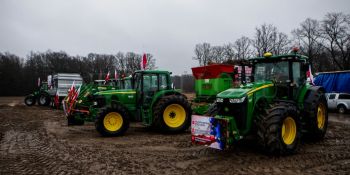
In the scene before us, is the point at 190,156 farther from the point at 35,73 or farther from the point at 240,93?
the point at 35,73

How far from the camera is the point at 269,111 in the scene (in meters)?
6.89

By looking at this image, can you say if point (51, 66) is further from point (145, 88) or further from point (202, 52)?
point (145, 88)

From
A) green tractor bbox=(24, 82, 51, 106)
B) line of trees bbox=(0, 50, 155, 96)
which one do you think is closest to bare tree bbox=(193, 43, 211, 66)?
line of trees bbox=(0, 50, 155, 96)

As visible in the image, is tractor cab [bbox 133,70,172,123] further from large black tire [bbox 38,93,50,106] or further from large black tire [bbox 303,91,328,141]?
large black tire [bbox 38,93,50,106]

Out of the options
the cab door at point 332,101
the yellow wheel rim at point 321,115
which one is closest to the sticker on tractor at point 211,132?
the yellow wheel rim at point 321,115

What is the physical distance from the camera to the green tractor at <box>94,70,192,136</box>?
10695mm

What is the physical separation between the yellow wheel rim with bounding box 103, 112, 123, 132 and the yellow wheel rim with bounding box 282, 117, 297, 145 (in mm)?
5162

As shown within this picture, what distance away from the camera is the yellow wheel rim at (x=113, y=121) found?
10.1 m

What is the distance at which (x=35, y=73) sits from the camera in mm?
58625

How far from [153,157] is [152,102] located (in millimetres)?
3708

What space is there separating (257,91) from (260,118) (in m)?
0.69

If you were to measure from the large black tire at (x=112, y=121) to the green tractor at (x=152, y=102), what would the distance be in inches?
9.0

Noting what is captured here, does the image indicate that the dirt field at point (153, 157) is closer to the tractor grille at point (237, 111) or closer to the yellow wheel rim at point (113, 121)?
the yellow wheel rim at point (113, 121)

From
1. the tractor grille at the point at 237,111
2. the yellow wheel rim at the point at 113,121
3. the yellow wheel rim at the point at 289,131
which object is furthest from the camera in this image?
the yellow wheel rim at the point at 113,121
